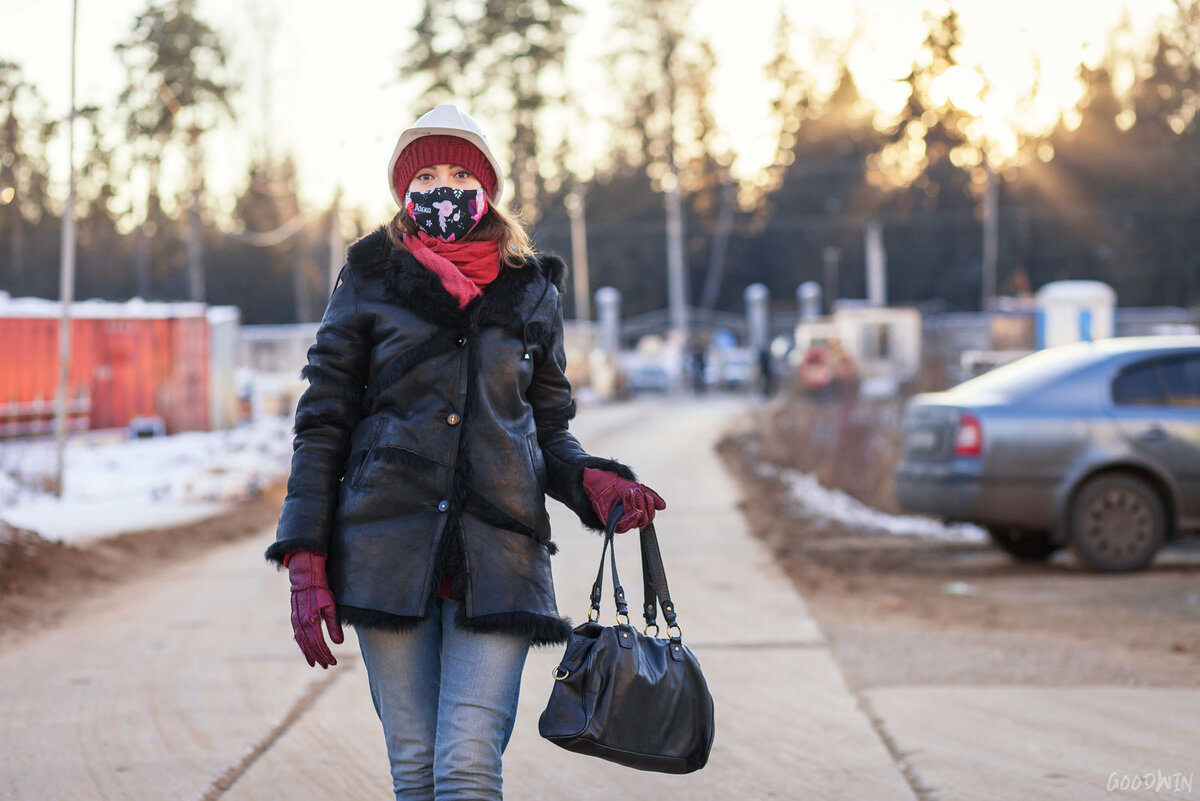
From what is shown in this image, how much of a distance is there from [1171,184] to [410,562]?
62978 mm

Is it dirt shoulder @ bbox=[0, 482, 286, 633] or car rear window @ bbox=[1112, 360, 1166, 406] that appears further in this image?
car rear window @ bbox=[1112, 360, 1166, 406]

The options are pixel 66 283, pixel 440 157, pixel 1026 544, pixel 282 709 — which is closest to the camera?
pixel 440 157

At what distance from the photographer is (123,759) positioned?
4805 millimetres

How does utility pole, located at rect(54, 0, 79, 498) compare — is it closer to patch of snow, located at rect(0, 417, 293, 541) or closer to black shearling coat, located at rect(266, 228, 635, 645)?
patch of snow, located at rect(0, 417, 293, 541)

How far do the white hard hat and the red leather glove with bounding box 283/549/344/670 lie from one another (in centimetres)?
88

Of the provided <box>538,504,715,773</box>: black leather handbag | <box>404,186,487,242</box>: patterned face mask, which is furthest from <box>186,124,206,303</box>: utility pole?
<box>538,504,715,773</box>: black leather handbag

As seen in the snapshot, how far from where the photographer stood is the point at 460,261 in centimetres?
314

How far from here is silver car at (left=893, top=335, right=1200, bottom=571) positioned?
884cm

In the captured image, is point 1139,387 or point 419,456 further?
point 1139,387

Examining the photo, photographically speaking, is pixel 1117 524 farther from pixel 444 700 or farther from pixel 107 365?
pixel 107 365

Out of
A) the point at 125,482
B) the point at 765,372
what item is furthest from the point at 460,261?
the point at 765,372

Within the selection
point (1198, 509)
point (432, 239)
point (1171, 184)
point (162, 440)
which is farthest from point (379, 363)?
point (1171, 184)

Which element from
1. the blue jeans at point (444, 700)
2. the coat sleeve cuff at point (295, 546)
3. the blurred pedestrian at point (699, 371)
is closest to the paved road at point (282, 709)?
the blue jeans at point (444, 700)

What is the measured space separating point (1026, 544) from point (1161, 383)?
4.95 ft
